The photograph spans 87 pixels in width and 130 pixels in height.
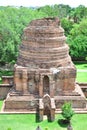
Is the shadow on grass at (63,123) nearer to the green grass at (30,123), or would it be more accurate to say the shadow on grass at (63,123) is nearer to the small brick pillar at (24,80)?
the green grass at (30,123)

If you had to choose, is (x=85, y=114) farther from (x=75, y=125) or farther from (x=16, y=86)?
(x=16, y=86)

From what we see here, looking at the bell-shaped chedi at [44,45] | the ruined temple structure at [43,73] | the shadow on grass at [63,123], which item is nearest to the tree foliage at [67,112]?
the shadow on grass at [63,123]

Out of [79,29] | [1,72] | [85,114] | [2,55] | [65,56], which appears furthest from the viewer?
[79,29]

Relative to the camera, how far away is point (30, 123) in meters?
18.9

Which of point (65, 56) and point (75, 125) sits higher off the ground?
point (65, 56)

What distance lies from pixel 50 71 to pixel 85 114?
406 cm

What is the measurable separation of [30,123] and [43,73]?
3868 millimetres

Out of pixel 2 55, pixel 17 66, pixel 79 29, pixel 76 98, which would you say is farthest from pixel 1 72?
pixel 79 29

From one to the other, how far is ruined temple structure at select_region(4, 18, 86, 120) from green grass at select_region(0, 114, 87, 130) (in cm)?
92

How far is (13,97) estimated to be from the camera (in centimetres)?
2089

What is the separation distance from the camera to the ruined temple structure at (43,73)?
20.7m

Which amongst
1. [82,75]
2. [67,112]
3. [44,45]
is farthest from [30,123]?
[82,75]

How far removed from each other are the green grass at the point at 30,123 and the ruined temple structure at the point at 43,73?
92cm

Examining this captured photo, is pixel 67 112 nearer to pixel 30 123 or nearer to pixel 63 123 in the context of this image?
pixel 63 123
